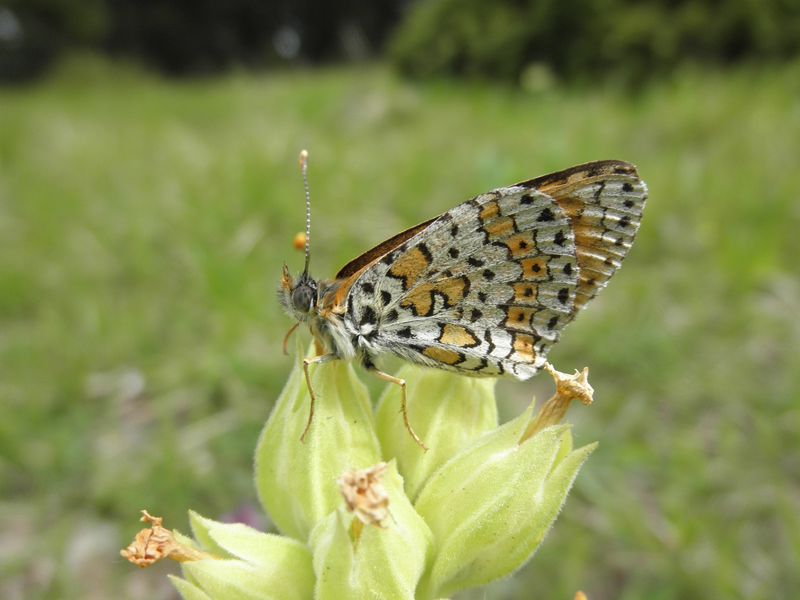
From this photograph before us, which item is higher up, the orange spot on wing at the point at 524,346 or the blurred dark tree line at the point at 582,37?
the blurred dark tree line at the point at 582,37

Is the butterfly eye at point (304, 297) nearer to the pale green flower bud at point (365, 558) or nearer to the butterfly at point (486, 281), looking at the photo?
the butterfly at point (486, 281)

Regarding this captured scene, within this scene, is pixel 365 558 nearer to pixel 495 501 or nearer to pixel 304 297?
pixel 495 501

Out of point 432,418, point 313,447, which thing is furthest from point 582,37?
point 313,447

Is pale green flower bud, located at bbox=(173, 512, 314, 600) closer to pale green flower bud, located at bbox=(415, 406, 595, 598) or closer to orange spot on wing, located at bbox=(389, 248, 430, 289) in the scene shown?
pale green flower bud, located at bbox=(415, 406, 595, 598)

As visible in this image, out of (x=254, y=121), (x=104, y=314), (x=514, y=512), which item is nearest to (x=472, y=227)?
(x=514, y=512)

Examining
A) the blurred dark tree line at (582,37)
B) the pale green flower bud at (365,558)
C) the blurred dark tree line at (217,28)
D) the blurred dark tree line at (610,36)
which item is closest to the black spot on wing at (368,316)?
the pale green flower bud at (365,558)

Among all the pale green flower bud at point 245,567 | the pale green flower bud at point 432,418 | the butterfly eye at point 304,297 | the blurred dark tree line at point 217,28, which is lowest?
the pale green flower bud at point 245,567

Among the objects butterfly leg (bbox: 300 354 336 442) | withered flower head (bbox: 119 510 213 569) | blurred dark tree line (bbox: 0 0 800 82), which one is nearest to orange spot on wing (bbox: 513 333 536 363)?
butterfly leg (bbox: 300 354 336 442)

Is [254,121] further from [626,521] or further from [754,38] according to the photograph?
[626,521]
